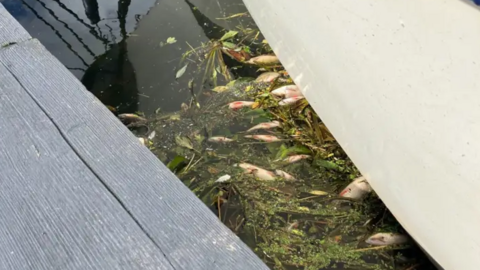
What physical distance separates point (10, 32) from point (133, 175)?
0.79m

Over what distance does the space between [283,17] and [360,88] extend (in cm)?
59

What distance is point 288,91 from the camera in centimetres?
259

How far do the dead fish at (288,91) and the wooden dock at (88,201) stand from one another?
1392 mm

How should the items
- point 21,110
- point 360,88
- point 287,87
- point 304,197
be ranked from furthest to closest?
point 287,87
point 304,197
point 360,88
point 21,110

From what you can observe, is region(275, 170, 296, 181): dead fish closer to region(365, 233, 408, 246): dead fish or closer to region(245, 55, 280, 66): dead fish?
region(365, 233, 408, 246): dead fish

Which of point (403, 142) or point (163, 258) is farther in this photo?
point (403, 142)

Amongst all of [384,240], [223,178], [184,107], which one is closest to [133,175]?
[223,178]

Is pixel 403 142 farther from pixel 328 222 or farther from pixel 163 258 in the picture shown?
pixel 163 258

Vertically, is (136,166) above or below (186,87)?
above

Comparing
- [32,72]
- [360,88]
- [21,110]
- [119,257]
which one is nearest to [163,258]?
[119,257]

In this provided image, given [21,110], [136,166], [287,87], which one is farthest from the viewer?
[287,87]

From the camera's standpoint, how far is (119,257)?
1024mm

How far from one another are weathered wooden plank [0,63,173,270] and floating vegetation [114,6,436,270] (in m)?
1.03

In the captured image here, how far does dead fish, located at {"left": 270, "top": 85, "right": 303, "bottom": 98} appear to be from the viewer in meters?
Result: 2.58
